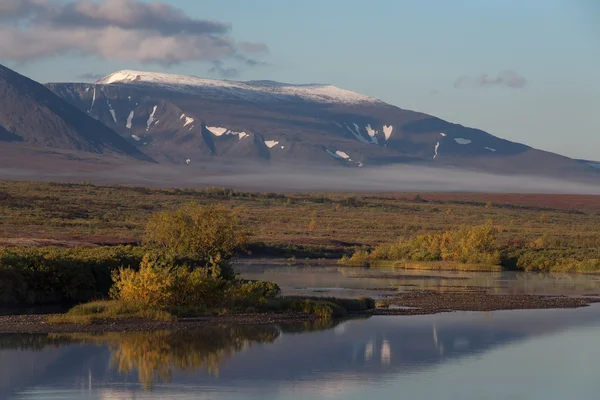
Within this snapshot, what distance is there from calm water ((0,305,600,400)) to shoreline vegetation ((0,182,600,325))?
10.3 ft

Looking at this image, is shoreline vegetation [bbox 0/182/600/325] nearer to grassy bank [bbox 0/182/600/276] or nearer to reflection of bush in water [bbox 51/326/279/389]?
grassy bank [bbox 0/182/600/276]

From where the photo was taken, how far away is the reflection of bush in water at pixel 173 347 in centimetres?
2378

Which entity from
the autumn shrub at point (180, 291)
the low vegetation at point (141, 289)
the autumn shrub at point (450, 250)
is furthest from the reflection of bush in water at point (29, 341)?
the autumn shrub at point (450, 250)

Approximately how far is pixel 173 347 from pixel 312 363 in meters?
3.57

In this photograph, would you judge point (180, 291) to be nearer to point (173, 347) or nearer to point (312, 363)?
point (173, 347)

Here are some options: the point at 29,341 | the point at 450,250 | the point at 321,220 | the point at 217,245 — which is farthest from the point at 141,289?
the point at 321,220

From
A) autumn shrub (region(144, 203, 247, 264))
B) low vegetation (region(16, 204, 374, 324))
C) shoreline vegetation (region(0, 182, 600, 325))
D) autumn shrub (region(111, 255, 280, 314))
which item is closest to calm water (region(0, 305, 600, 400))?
low vegetation (region(16, 204, 374, 324))

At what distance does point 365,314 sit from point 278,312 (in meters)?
2.88

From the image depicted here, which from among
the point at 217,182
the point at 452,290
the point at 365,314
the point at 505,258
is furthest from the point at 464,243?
the point at 217,182

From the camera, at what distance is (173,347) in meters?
26.6

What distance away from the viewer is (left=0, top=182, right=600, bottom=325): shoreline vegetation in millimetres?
33156

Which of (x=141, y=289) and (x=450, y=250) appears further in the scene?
(x=450, y=250)

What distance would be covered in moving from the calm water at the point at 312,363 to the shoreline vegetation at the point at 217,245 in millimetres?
3133

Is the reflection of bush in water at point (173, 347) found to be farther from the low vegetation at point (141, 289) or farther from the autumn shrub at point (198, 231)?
the autumn shrub at point (198, 231)
